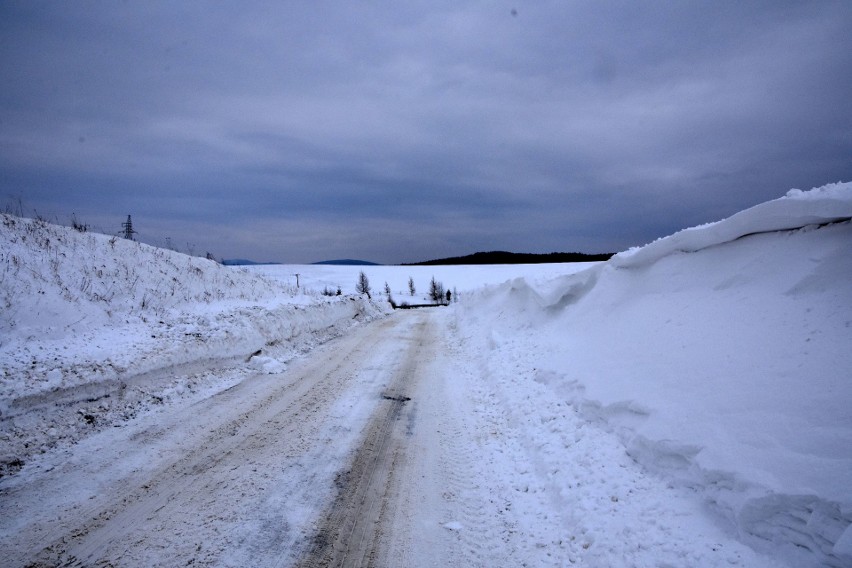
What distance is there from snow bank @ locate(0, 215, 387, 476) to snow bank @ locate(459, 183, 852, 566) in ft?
25.0

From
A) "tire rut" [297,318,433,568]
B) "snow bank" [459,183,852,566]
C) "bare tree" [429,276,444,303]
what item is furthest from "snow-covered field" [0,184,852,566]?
"bare tree" [429,276,444,303]

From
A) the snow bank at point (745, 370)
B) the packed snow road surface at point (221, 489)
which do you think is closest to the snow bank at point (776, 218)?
the snow bank at point (745, 370)

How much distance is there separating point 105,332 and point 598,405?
429 inches

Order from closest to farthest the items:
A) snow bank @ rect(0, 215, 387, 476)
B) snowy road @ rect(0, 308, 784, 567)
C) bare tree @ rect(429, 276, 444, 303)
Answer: snowy road @ rect(0, 308, 784, 567) → snow bank @ rect(0, 215, 387, 476) → bare tree @ rect(429, 276, 444, 303)

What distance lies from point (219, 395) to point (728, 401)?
880 cm

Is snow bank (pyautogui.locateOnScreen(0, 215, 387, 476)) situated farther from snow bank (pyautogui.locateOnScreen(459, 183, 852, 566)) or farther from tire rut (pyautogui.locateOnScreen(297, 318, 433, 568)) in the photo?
snow bank (pyautogui.locateOnScreen(459, 183, 852, 566))

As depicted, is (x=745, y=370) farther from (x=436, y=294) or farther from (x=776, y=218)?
(x=436, y=294)

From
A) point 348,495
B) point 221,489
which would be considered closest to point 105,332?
point 221,489

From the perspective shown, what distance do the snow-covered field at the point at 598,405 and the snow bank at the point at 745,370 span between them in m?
0.02

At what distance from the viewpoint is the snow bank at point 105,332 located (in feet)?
20.5

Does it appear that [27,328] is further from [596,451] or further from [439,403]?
[596,451]

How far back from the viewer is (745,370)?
4.73 metres

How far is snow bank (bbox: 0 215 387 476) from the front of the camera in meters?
6.26

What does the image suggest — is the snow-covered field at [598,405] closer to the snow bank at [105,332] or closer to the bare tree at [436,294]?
the snow bank at [105,332]
